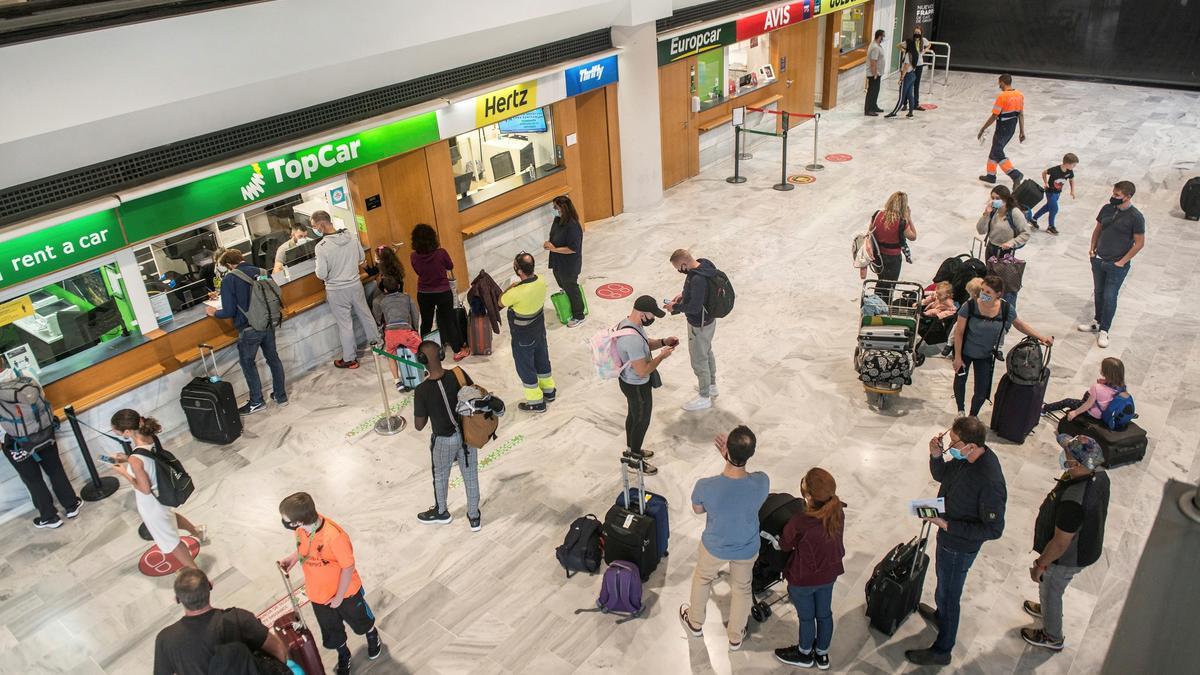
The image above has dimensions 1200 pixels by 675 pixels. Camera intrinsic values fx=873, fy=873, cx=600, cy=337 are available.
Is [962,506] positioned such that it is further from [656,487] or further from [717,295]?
[717,295]

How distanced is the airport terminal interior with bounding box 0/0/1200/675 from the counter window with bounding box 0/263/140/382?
0.02 m

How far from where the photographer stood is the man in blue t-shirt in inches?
208

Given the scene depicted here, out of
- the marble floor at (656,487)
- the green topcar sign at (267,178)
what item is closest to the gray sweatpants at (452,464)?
the marble floor at (656,487)

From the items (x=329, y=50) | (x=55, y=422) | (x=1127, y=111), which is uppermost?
(x=329, y=50)

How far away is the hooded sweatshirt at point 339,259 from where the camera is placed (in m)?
9.45

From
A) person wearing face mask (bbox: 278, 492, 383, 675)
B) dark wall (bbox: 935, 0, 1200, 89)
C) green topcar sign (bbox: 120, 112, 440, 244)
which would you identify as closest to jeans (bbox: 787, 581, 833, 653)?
person wearing face mask (bbox: 278, 492, 383, 675)

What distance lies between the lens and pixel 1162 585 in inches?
52.5

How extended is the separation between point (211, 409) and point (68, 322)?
59.2 inches

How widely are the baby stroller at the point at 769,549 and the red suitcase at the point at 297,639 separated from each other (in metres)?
2.93

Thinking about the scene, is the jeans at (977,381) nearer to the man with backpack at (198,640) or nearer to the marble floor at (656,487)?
the marble floor at (656,487)

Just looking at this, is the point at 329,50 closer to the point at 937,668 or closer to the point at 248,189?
the point at 248,189

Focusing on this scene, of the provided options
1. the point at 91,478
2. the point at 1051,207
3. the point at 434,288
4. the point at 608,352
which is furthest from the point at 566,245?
the point at 1051,207

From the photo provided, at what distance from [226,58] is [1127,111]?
1823cm

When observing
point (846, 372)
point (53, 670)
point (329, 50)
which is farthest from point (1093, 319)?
point (53, 670)
